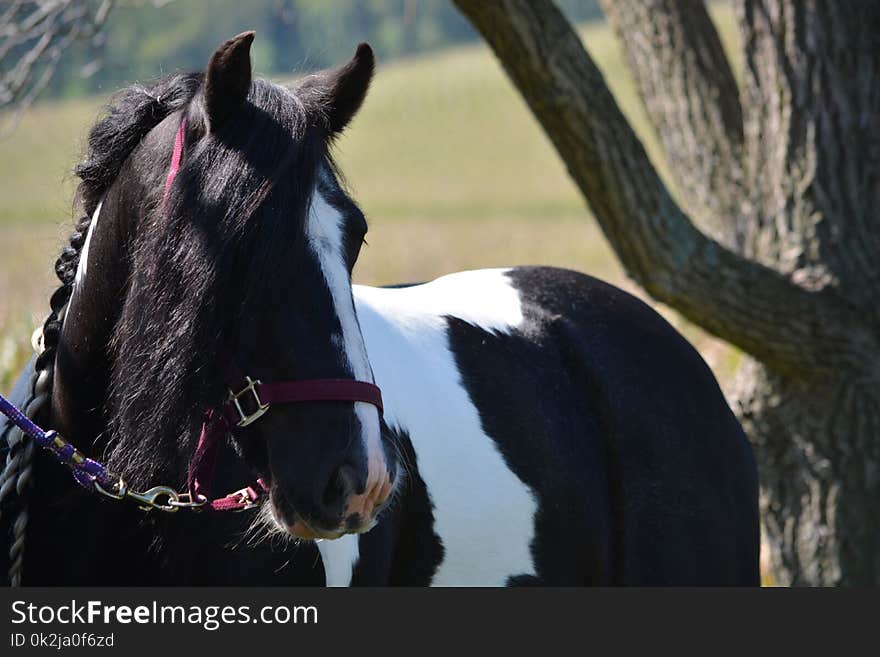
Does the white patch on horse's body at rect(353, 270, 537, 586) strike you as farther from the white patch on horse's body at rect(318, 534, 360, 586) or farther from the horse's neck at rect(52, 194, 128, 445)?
the horse's neck at rect(52, 194, 128, 445)

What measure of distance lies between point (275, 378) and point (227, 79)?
25.2 inches

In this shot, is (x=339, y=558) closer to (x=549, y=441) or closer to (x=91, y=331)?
(x=91, y=331)

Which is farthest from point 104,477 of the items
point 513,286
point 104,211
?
point 513,286

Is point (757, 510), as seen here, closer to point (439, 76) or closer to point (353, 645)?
point (353, 645)

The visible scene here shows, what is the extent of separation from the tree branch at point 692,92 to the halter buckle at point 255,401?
3.75 meters

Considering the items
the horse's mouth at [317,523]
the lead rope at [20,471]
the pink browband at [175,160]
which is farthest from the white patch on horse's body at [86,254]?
the horse's mouth at [317,523]

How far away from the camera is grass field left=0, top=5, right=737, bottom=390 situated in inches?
544

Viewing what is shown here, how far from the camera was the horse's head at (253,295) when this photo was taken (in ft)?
7.56

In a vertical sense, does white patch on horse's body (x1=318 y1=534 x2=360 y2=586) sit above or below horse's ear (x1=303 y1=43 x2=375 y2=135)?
below

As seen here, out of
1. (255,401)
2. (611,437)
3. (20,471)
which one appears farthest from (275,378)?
(611,437)

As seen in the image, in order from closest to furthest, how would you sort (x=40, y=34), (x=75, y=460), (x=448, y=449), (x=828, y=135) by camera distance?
1. (x=75, y=460)
2. (x=448, y=449)
3. (x=828, y=135)
4. (x=40, y=34)

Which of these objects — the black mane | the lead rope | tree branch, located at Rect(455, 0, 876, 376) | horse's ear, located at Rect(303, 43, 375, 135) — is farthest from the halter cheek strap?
tree branch, located at Rect(455, 0, 876, 376)

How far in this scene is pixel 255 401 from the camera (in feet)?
7.64

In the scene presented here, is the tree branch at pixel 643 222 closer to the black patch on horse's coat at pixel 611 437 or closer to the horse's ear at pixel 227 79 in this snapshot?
the black patch on horse's coat at pixel 611 437
